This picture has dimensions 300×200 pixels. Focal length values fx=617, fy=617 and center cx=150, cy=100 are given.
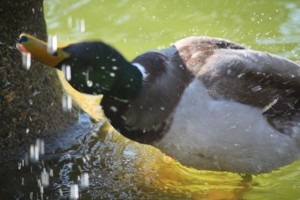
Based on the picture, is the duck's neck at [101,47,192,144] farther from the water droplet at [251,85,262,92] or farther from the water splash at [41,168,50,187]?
the water splash at [41,168,50,187]

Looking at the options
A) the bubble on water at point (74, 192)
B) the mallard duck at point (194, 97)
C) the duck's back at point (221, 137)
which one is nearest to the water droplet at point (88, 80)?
the mallard duck at point (194, 97)

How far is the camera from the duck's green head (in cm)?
355

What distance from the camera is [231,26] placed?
6730 millimetres

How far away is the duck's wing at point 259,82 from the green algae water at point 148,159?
0.53m

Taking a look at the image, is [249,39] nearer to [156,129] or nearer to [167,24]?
[167,24]

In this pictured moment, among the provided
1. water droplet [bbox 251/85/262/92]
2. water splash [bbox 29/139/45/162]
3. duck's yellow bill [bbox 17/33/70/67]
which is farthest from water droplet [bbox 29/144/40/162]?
water droplet [bbox 251/85/262/92]

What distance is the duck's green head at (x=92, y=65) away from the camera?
11.7 ft

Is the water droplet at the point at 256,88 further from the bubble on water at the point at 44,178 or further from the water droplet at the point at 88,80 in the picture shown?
the bubble on water at the point at 44,178

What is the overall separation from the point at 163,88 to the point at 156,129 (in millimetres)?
263

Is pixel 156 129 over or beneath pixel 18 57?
beneath

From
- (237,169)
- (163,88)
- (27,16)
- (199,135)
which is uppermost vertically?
(27,16)

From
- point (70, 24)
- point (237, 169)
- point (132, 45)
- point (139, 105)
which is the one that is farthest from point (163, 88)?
point (70, 24)

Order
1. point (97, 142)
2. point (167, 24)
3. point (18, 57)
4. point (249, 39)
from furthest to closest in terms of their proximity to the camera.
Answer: point (167, 24) → point (249, 39) → point (97, 142) → point (18, 57)

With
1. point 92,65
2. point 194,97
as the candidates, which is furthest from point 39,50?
point 194,97
